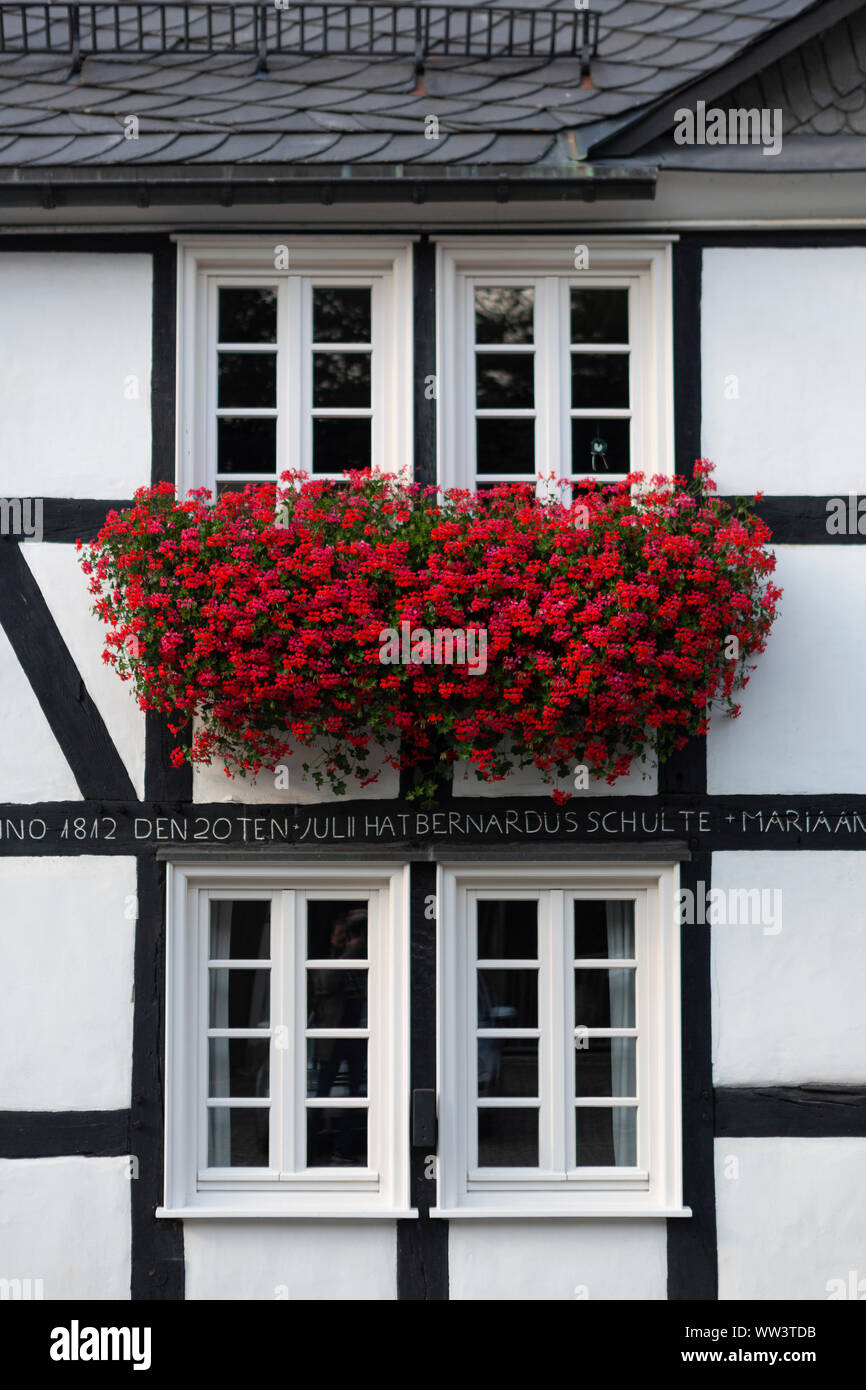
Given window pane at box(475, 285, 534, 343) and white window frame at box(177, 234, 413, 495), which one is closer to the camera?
white window frame at box(177, 234, 413, 495)

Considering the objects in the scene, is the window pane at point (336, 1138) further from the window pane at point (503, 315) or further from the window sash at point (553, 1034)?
the window pane at point (503, 315)

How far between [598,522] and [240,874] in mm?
2286

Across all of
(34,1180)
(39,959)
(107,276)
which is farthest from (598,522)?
(34,1180)

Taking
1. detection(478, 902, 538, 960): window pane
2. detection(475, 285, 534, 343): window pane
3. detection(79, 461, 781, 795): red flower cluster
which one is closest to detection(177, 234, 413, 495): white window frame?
detection(475, 285, 534, 343): window pane

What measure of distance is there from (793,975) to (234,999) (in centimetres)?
259

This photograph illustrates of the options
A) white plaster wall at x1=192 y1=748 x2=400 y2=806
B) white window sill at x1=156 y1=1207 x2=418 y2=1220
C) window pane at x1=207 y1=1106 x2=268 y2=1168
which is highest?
white plaster wall at x1=192 y1=748 x2=400 y2=806

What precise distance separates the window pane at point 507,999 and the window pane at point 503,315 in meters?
3.05

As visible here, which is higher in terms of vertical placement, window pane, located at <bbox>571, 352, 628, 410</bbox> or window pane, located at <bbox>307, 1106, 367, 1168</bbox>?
window pane, located at <bbox>571, 352, 628, 410</bbox>

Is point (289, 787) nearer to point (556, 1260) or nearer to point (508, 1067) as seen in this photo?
point (508, 1067)

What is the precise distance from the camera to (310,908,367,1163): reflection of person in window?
6277mm

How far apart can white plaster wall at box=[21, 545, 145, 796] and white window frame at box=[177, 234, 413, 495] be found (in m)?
0.66

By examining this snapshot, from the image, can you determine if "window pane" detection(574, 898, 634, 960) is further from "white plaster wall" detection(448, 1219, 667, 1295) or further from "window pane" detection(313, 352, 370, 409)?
"window pane" detection(313, 352, 370, 409)

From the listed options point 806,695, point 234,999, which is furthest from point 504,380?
point 234,999

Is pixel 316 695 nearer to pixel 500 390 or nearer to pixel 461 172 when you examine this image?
pixel 500 390
